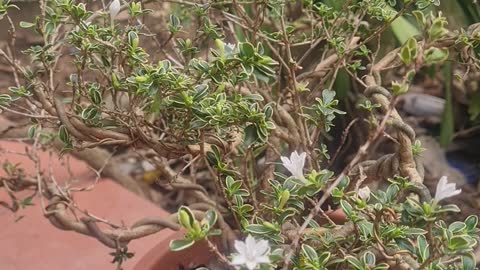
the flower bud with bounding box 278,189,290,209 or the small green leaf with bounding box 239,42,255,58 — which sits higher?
the small green leaf with bounding box 239,42,255,58

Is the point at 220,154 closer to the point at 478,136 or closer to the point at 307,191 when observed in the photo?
the point at 307,191

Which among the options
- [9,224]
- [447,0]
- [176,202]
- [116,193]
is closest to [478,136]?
[447,0]

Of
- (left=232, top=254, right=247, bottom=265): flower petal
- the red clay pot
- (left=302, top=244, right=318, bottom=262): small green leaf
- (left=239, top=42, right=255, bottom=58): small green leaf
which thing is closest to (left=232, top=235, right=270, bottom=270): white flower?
(left=232, top=254, right=247, bottom=265): flower petal

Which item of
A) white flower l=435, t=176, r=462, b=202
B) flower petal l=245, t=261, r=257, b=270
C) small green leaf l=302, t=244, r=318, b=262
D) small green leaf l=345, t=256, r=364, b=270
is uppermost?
white flower l=435, t=176, r=462, b=202

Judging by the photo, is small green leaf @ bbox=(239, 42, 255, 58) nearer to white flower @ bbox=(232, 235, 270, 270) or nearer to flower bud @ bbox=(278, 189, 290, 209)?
flower bud @ bbox=(278, 189, 290, 209)

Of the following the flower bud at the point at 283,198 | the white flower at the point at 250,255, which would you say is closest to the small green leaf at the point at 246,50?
the flower bud at the point at 283,198
